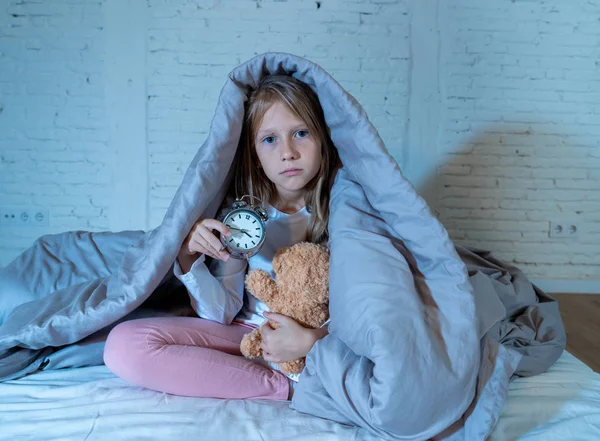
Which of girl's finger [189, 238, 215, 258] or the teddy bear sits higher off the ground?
girl's finger [189, 238, 215, 258]

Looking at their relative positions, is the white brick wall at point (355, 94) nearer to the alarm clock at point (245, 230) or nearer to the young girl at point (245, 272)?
the young girl at point (245, 272)

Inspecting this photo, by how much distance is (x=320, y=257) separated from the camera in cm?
120

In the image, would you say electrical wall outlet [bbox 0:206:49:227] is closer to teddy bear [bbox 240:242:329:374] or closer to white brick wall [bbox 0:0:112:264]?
white brick wall [bbox 0:0:112:264]

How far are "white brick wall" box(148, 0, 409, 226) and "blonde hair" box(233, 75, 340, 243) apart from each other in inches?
51.5

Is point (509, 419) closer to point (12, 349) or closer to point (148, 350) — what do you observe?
Result: point (148, 350)

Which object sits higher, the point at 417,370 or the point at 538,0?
the point at 538,0

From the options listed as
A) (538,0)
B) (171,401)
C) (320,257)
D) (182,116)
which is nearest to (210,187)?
(320,257)

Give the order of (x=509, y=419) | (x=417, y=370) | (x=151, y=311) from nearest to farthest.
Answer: (x=417, y=370) < (x=509, y=419) < (x=151, y=311)

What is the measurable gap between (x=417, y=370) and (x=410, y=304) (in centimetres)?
13

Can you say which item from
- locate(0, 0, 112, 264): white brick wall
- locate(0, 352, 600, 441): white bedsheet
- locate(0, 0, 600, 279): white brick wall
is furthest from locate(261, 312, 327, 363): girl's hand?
locate(0, 0, 112, 264): white brick wall

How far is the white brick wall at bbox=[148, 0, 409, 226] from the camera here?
2.57 meters

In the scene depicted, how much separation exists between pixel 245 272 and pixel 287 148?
34cm

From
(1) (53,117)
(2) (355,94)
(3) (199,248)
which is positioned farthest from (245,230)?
(1) (53,117)

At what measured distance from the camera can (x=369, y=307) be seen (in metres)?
1.04
